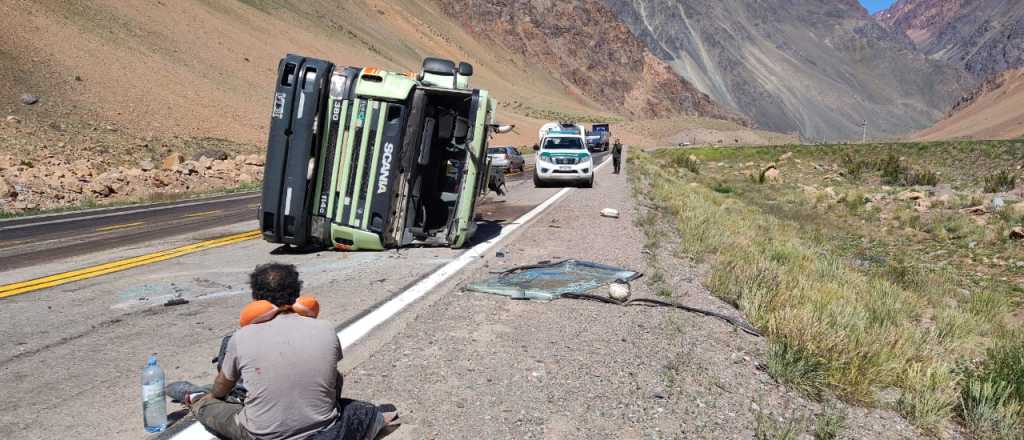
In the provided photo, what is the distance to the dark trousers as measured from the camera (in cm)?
401

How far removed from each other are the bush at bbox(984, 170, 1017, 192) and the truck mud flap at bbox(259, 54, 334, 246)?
93.7 feet

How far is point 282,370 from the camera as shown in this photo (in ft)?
12.3

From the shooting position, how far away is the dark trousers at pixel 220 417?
13.1ft

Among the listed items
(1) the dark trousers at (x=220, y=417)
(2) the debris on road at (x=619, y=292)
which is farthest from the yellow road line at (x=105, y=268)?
(2) the debris on road at (x=619, y=292)

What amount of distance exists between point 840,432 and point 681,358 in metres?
1.26

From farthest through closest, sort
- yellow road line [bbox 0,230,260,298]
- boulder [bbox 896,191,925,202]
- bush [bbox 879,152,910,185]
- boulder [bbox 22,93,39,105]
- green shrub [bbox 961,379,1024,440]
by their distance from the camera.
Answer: boulder [bbox 22,93,39,105]
bush [bbox 879,152,910,185]
boulder [bbox 896,191,925,202]
yellow road line [bbox 0,230,260,298]
green shrub [bbox 961,379,1024,440]

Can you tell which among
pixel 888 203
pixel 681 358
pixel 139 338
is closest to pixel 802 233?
pixel 888 203

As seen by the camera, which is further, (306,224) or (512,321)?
(306,224)

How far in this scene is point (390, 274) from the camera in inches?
349

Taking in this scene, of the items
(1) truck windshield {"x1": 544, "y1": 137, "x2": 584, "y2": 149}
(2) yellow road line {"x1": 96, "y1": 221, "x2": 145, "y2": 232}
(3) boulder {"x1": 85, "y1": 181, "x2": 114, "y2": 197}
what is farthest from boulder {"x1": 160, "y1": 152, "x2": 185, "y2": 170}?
(1) truck windshield {"x1": 544, "y1": 137, "x2": 584, "y2": 149}

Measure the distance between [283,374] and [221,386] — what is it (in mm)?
518

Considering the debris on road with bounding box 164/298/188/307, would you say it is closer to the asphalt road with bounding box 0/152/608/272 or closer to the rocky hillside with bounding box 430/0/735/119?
the asphalt road with bounding box 0/152/608/272

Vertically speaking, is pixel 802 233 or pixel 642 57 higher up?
pixel 642 57

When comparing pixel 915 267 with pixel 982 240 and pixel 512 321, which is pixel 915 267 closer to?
pixel 982 240
